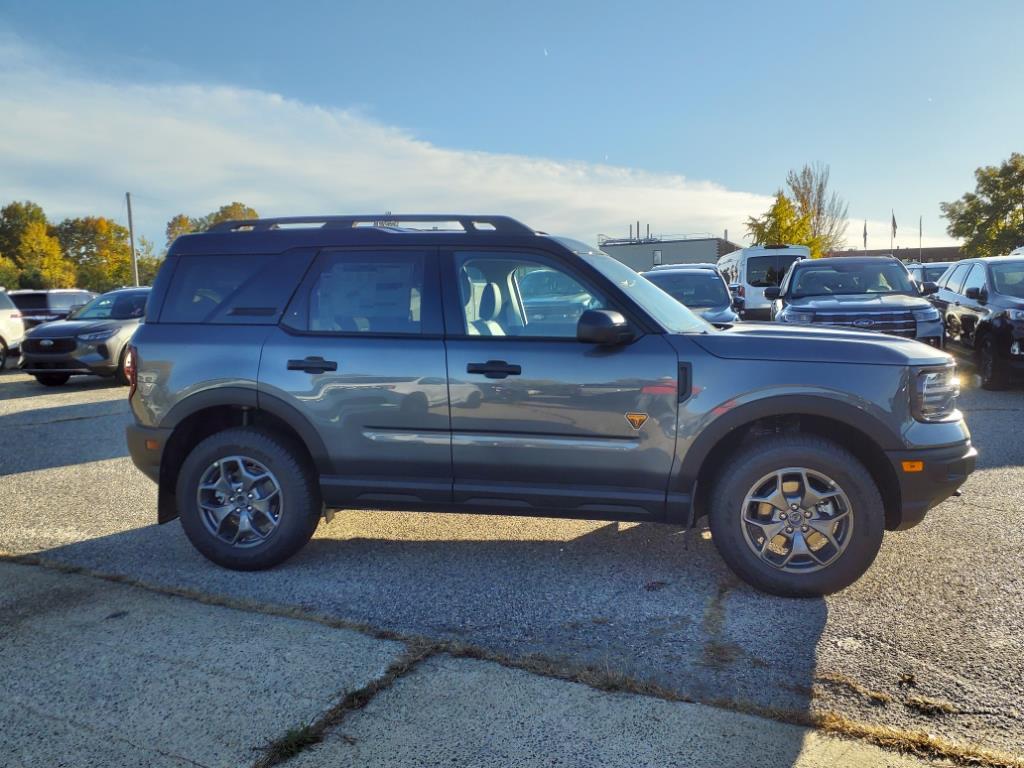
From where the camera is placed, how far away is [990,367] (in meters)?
10.2

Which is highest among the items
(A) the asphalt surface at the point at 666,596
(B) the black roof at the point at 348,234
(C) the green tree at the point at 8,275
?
(C) the green tree at the point at 8,275

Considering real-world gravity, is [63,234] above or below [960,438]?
above

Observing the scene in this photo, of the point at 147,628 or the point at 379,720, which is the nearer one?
the point at 379,720

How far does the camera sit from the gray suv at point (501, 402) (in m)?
3.82

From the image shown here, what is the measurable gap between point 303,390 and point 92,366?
10.2m

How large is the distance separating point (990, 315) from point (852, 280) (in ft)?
5.77

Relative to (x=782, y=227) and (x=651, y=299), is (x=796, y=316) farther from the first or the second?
(x=782, y=227)

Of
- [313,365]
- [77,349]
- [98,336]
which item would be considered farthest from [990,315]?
[77,349]

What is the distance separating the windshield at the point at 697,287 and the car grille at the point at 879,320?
1.66 meters

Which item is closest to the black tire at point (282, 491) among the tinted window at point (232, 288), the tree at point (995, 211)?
the tinted window at point (232, 288)

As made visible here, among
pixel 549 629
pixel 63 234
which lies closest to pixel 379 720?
pixel 549 629

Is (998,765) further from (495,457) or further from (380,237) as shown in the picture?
(380,237)

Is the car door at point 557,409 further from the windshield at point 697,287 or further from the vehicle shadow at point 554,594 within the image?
the windshield at point 697,287

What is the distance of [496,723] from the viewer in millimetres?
2748
